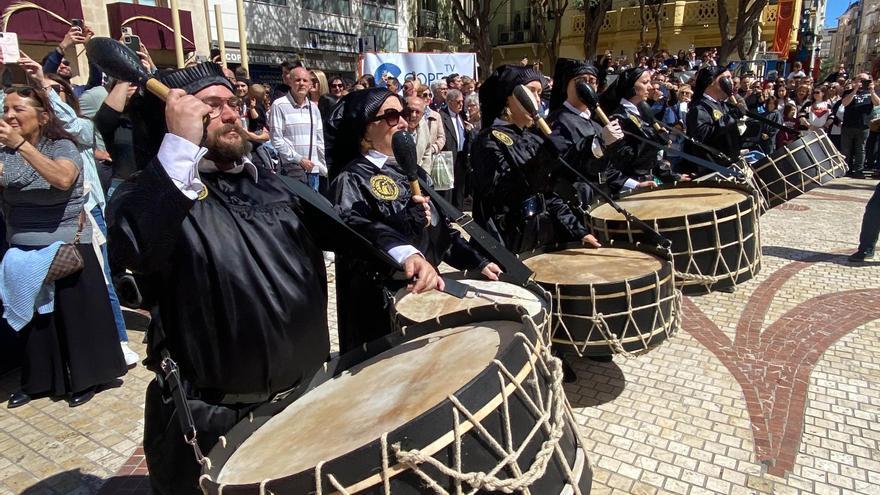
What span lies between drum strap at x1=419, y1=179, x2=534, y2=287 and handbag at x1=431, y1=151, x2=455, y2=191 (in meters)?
4.54

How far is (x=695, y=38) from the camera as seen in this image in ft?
99.3

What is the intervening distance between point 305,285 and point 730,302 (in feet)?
15.4

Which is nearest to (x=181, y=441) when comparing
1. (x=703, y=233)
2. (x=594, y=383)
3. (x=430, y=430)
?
(x=430, y=430)

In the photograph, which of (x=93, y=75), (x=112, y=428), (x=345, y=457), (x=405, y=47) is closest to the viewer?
(x=345, y=457)

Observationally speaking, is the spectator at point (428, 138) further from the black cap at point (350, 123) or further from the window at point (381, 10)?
the window at point (381, 10)

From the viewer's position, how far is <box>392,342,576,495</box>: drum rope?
1294 mm

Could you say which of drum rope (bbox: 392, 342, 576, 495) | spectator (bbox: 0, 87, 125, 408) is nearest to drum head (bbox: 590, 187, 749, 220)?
drum rope (bbox: 392, 342, 576, 495)

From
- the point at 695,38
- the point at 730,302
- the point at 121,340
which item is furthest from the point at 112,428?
the point at 695,38

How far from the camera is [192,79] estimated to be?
196 cm

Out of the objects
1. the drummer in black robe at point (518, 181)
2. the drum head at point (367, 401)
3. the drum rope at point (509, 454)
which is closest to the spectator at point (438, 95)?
the drummer in black robe at point (518, 181)

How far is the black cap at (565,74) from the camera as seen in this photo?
5.07m

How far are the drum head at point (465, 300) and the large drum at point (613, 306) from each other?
1.53 ft

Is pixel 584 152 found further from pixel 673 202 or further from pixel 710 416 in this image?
pixel 710 416

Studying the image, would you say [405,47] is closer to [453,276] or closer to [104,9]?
[104,9]
